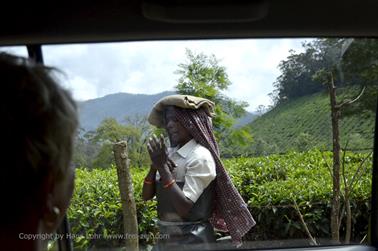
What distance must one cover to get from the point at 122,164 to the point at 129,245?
0.47 meters

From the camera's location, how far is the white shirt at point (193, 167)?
3145 mm

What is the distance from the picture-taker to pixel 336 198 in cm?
386

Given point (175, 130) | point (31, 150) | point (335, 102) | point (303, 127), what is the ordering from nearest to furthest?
point (31, 150)
point (175, 130)
point (335, 102)
point (303, 127)

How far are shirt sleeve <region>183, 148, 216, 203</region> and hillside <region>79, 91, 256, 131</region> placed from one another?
1.32 feet

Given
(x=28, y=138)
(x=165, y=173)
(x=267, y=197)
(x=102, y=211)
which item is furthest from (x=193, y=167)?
(x=28, y=138)

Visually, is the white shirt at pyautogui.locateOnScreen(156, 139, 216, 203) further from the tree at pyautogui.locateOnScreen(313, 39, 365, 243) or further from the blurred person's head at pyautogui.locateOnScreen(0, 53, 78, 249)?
the blurred person's head at pyautogui.locateOnScreen(0, 53, 78, 249)

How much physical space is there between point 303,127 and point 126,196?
1.21 m

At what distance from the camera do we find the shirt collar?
3.21m

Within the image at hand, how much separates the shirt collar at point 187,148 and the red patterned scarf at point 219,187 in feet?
0.09

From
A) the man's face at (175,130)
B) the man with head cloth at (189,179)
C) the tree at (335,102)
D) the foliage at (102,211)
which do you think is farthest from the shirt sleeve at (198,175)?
the tree at (335,102)

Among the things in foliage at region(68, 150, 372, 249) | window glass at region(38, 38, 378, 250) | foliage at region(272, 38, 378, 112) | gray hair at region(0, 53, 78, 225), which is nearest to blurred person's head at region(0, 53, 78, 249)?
gray hair at region(0, 53, 78, 225)

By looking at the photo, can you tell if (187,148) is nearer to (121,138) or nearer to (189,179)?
(189,179)

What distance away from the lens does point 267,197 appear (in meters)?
3.72

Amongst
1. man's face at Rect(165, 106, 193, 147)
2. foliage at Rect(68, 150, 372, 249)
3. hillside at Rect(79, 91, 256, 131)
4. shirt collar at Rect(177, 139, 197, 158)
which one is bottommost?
foliage at Rect(68, 150, 372, 249)
